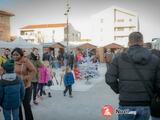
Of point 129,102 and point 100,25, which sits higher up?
point 100,25

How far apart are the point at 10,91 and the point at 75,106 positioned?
481 centimetres

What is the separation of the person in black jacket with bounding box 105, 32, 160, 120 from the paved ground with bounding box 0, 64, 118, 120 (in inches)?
164

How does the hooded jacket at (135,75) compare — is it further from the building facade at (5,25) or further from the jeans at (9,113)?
the building facade at (5,25)

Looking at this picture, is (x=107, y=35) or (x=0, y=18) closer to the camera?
(x=0, y=18)

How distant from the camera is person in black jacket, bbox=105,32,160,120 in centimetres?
430

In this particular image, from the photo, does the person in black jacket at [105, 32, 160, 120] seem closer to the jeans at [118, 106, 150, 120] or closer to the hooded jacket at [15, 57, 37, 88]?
the jeans at [118, 106, 150, 120]

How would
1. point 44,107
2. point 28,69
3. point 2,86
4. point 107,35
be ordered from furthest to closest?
point 107,35 → point 44,107 → point 28,69 → point 2,86

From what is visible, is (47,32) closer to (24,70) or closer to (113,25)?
(113,25)

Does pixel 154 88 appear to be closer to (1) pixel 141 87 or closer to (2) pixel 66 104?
(1) pixel 141 87

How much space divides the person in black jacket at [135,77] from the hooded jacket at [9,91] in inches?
84.2

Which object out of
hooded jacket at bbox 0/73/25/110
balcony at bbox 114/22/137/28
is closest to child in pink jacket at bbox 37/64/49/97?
hooded jacket at bbox 0/73/25/110

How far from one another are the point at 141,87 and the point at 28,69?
135 inches

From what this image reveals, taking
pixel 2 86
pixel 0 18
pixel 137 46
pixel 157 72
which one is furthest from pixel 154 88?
pixel 0 18

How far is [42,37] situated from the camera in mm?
78938
